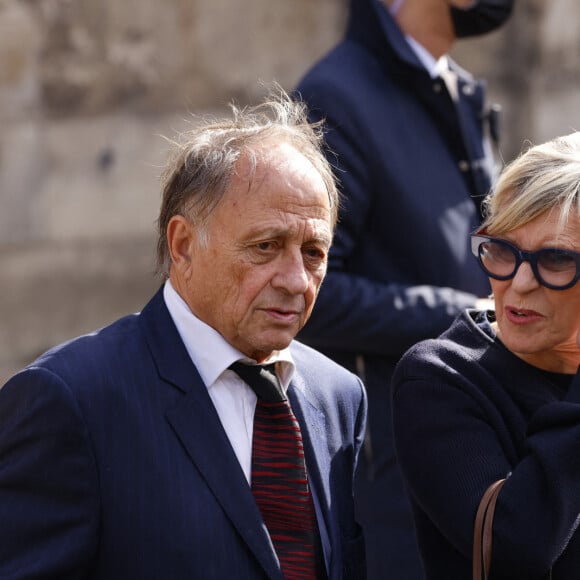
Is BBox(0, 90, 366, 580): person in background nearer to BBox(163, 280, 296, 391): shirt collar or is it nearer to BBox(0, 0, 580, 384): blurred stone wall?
BBox(163, 280, 296, 391): shirt collar

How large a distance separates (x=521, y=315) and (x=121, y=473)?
0.98 m

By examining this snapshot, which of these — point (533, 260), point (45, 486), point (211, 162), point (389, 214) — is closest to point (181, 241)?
point (211, 162)

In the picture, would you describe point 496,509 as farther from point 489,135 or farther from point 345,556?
point 489,135

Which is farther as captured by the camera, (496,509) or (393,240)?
(393,240)

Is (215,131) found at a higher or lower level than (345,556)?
higher

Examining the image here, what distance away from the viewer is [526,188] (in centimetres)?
313

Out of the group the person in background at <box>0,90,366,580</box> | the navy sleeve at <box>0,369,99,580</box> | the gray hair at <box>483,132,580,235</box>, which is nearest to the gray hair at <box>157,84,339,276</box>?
the person in background at <box>0,90,366,580</box>

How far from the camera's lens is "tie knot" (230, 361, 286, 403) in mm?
2941

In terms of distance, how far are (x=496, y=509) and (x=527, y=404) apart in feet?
1.01

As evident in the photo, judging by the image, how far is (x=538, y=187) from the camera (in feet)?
10.2

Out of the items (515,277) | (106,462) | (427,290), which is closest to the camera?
(106,462)

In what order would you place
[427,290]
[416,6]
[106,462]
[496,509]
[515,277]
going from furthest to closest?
[416,6], [427,290], [515,277], [496,509], [106,462]

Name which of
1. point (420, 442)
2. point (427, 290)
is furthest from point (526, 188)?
point (427, 290)

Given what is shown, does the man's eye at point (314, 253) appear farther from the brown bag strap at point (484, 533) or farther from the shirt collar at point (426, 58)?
the shirt collar at point (426, 58)
